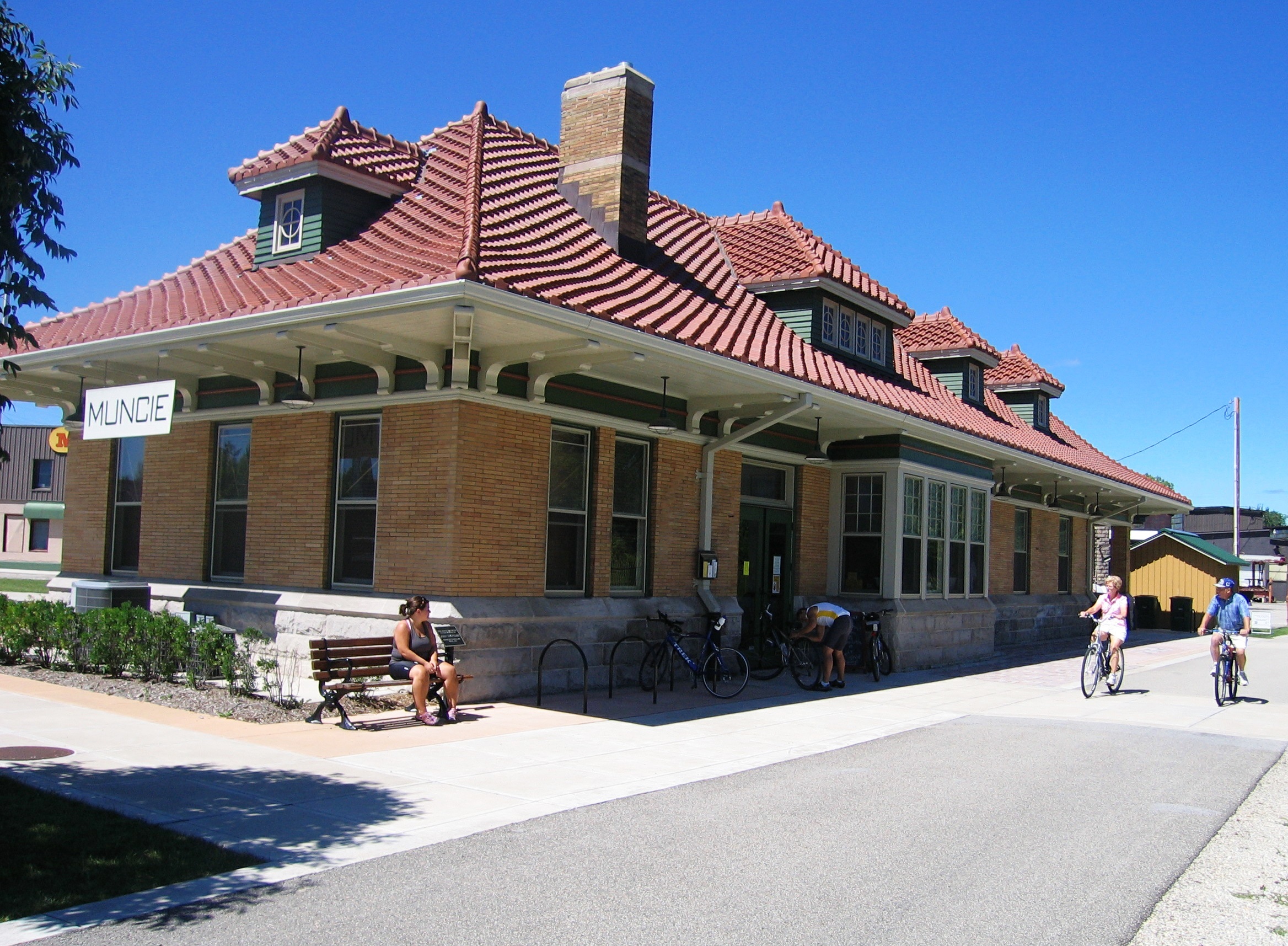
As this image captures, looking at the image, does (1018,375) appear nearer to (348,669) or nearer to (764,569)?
(764,569)

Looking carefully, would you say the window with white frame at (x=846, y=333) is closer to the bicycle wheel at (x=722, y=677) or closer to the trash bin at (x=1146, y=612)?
the bicycle wheel at (x=722, y=677)

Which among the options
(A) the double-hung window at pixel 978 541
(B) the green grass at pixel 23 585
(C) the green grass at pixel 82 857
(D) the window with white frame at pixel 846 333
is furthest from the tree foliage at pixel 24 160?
(B) the green grass at pixel 23 585

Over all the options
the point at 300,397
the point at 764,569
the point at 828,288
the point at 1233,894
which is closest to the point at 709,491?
the point at 764,569

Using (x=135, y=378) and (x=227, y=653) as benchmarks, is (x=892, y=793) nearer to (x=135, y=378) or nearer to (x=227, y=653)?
(x=227, y=653)

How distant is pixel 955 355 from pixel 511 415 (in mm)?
14124

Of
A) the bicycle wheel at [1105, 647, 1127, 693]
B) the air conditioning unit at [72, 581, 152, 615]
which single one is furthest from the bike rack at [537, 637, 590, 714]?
the bicycle wheel at [1105, 647, 1127, 693]

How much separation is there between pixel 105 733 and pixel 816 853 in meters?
6.29

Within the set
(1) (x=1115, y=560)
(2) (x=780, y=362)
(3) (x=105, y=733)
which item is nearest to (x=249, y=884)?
(3) (x=105, y=733)

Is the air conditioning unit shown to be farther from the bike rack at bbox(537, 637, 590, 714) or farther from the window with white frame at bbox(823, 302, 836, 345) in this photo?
the window with white frame at bbox(823, 302, 836, 345)

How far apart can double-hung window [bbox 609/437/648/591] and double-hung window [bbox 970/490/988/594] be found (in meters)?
8.75

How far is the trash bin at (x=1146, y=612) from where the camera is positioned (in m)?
33.7

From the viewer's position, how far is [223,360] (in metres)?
13.1

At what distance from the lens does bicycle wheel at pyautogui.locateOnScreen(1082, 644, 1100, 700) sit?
50.6 ft

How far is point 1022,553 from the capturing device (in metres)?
25.1
